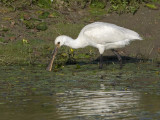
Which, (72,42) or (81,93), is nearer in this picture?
(81,93)

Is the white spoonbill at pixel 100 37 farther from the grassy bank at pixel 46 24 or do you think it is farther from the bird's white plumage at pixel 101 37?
the grassy bank at pixel 46 24

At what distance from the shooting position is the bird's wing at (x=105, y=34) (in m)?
11.0

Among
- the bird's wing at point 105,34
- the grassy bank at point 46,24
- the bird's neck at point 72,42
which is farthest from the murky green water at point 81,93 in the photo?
the grassy bank at point 46,24

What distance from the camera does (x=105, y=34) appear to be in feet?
36.5

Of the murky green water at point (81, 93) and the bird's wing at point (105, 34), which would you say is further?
the bird's wing at point (105, 34)

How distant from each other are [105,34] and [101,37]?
110 millimetres

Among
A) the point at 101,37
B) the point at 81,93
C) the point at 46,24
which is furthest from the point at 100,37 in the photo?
the point at 81,93

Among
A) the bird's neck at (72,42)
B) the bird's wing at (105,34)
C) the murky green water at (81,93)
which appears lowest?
the murky green water at (81,93)

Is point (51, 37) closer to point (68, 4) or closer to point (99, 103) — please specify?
point (68, 4)

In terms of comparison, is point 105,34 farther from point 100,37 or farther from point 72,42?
point 72,42

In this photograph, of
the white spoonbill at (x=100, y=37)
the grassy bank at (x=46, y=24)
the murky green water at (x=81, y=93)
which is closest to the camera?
the murky green water at (x=81, y=93)

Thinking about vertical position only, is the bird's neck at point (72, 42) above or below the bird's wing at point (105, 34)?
below

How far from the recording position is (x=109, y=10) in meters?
15.0

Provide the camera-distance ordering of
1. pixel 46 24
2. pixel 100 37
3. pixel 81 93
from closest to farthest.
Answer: pixel 81 93 → pixel 100 37 → pixel 46 24
